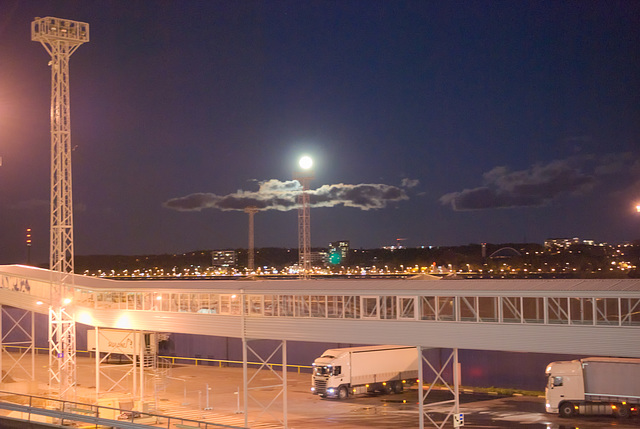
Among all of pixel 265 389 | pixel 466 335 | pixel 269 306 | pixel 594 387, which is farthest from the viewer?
pixel 265 389

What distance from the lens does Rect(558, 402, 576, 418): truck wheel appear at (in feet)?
128

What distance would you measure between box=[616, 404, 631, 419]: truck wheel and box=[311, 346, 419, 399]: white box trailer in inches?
505

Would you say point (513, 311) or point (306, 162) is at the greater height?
point (306, 162)

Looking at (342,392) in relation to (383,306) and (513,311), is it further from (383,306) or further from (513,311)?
(513,311)

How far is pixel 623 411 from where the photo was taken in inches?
1490

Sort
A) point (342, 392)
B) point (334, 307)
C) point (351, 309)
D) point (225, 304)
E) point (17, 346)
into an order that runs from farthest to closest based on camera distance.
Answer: point (17, 346)
point (342, 392)
point (225, 304)
point (334, 307)
point (351, 309)

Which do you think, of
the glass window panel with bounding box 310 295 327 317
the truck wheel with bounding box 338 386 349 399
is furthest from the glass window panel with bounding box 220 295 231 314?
the truck wheel with bounding box 338 386 349 399

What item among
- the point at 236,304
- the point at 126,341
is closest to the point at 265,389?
the point at 126,341

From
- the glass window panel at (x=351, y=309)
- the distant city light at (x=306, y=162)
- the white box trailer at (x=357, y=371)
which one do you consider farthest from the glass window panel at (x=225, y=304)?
the distant city light at (x=306, y=162)

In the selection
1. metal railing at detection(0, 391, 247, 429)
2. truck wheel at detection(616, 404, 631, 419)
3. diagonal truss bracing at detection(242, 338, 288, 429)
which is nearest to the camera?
metal railing at detection(0, 391, 247, 429)

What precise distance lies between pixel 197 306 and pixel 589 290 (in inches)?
823

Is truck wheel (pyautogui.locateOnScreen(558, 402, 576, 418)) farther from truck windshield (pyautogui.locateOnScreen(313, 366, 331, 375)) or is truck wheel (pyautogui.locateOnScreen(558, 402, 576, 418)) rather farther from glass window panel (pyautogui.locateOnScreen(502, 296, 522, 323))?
truck windshield (pyautogui.locateOnScreen(313, 366, 331, 375))

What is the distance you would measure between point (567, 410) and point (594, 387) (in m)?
2.06

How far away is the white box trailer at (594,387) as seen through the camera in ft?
122
